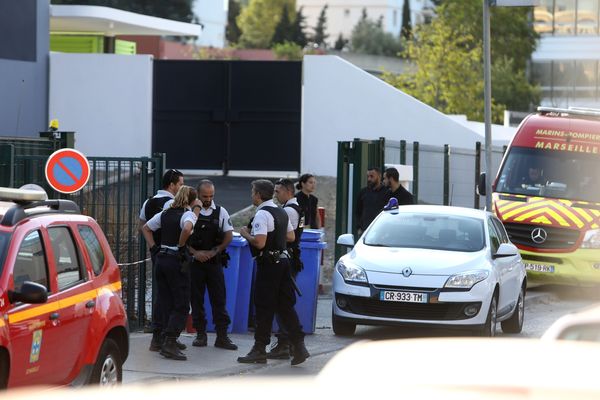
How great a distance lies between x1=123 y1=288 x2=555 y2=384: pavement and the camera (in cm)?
1211

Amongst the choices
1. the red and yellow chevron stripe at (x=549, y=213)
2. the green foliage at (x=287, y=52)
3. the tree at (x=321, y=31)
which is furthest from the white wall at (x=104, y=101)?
the tree at (x=321, y=31)

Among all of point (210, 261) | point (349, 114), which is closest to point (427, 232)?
point (210, 261)

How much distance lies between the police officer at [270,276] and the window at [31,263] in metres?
3.89

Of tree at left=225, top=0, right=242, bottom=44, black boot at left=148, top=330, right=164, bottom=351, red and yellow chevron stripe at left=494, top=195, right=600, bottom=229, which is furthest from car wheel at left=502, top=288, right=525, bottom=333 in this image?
tree at left=225, top=0, right=242, bottom=44

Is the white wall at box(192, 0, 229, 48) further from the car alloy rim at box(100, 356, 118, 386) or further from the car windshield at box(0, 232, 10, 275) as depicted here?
the car windshield at box(0, 232, 10, 275)

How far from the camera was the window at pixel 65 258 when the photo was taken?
9086 mm

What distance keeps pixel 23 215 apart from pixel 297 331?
4.45 meters

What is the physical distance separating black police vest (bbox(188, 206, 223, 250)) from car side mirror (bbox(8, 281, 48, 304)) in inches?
206

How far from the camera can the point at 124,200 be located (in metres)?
14.7

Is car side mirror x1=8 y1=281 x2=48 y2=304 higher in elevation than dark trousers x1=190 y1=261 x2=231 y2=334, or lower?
higher

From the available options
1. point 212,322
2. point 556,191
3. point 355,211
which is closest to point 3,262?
point 212,322

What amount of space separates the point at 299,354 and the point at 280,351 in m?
0.54

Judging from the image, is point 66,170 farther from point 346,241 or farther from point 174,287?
point 346,241

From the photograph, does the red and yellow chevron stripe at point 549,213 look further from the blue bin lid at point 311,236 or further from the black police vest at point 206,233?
the black police vest at point 206,233
